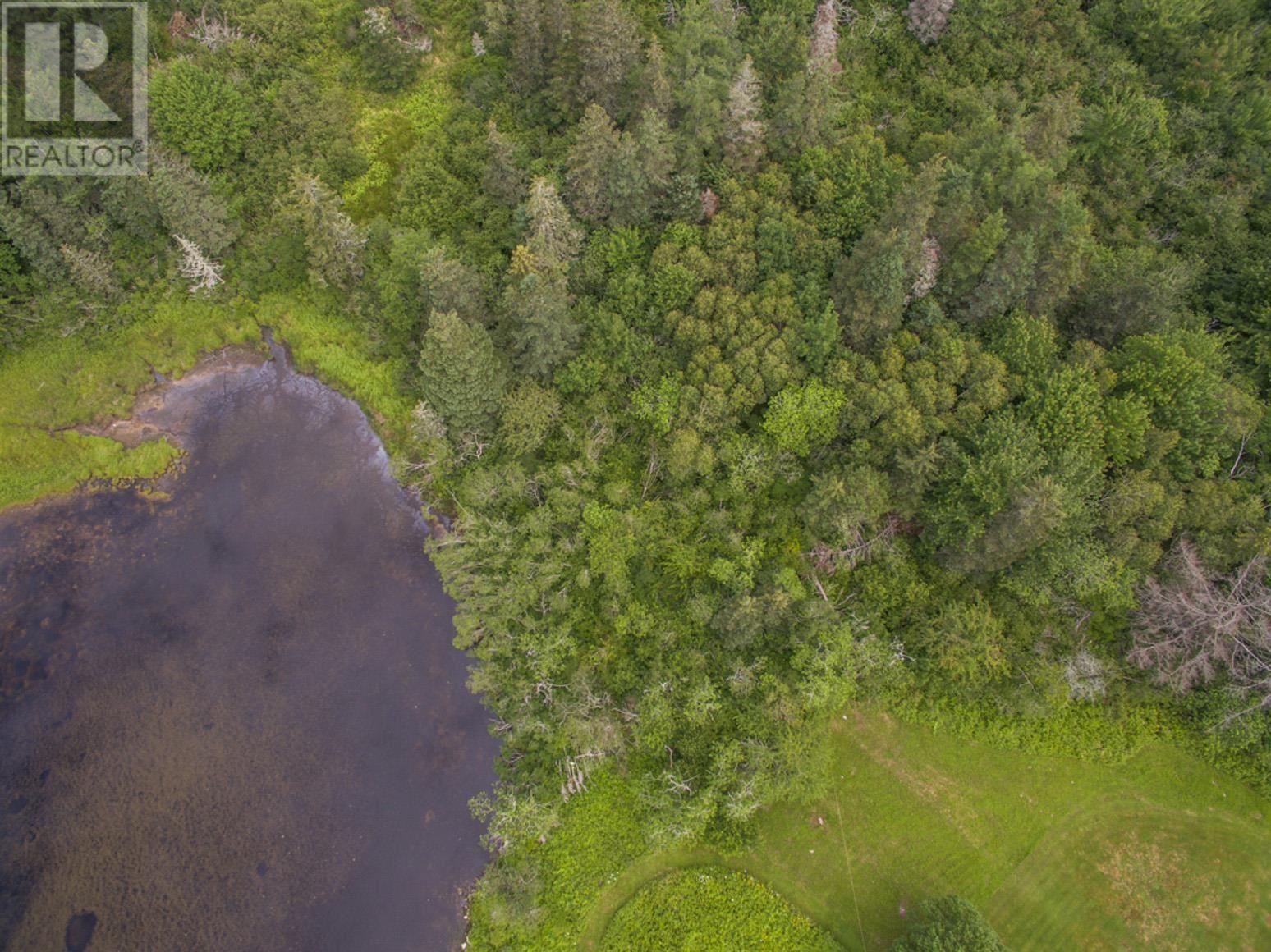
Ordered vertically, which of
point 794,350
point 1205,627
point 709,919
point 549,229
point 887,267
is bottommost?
point 709,919

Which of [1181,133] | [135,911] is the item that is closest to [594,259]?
[1181,133]

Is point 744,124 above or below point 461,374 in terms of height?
above

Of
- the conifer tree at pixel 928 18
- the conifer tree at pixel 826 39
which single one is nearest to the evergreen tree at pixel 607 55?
the conifer tree at pixel 826 39

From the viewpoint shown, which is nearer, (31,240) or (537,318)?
(537,318)

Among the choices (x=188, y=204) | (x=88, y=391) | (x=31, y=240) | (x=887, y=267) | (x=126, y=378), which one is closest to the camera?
(x=887, y=267)

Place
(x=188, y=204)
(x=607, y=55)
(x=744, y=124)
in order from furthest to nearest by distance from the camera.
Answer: (x=188, y=204)
(x=607, y=55)
(x=744, y=124)

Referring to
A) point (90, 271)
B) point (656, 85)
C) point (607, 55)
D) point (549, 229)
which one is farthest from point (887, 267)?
point (90, 271)
